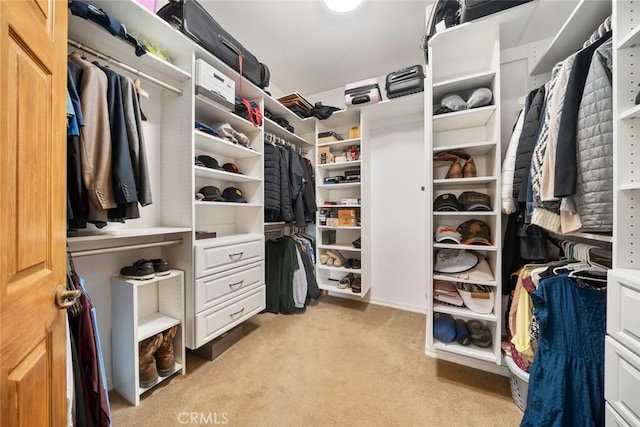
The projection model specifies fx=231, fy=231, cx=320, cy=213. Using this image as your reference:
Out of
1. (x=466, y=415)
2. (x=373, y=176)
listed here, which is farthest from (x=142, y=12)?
(x=466, y=415)

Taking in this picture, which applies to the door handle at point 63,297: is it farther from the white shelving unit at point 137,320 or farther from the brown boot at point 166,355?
the brown boot at point 166,355

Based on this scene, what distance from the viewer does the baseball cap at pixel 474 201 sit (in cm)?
153

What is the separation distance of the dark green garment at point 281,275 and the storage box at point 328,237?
1.33 feet

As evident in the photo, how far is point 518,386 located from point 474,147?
1452mm

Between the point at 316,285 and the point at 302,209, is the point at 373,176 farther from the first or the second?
the point at 316,285

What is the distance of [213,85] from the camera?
62.6 inches

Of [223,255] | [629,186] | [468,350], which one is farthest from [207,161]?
[468,350]

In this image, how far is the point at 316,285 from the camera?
2602mm

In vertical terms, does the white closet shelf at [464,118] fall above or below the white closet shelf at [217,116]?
below

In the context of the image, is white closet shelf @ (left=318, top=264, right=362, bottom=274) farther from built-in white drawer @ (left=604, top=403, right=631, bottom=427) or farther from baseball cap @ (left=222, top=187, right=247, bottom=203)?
built-in white drawer @ (left=604, top=403, right=631, bottom=427)

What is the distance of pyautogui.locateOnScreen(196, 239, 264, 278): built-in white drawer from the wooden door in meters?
0.82

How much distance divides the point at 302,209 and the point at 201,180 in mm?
986

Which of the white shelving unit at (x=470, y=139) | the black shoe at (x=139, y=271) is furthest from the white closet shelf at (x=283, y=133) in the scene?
the black shoe at (x=139, y=271)

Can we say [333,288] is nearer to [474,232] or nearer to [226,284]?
[226,284]
